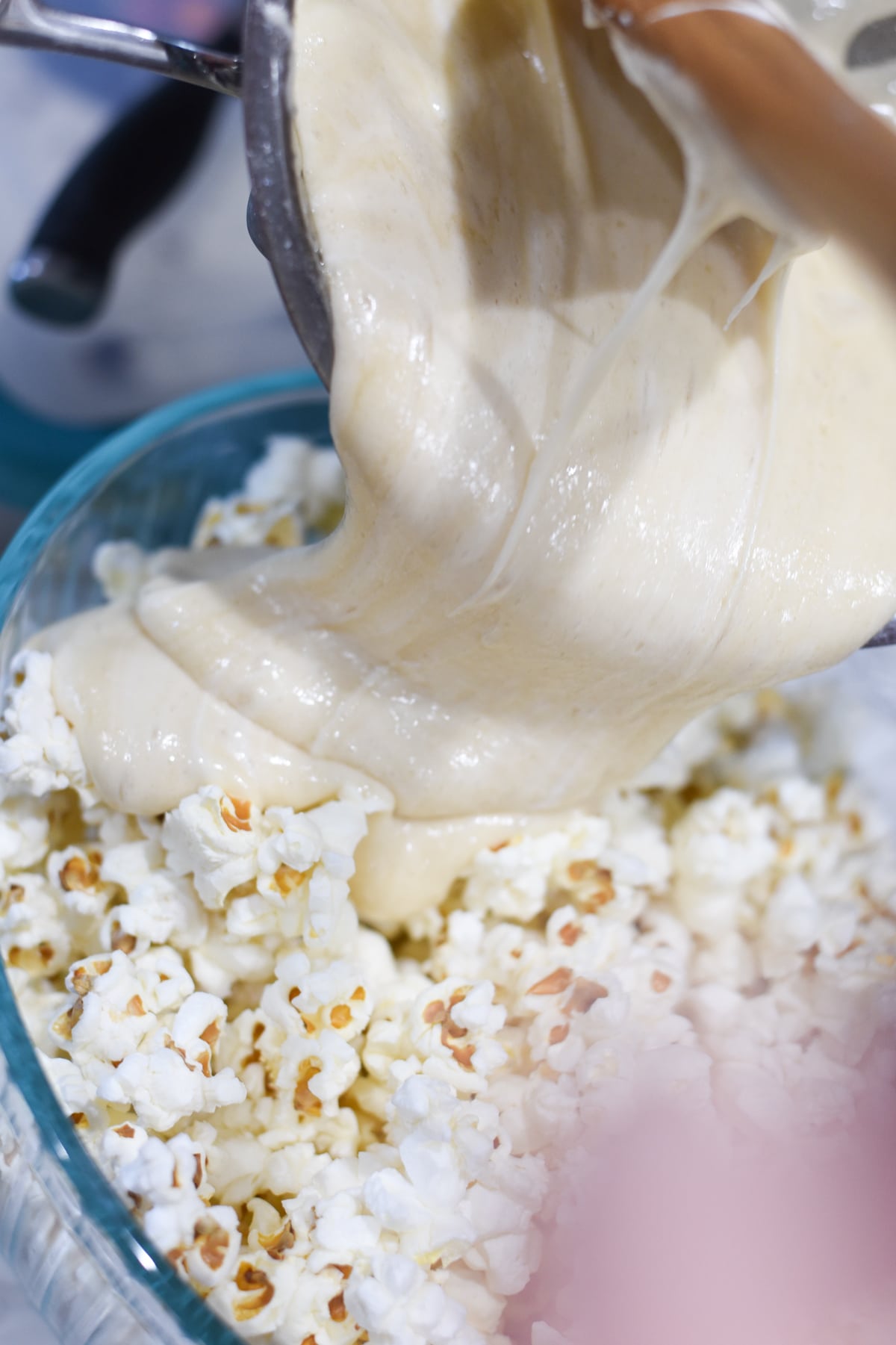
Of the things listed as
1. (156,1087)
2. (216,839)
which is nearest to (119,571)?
(216,839)

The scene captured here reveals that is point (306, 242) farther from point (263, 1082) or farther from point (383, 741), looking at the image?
point (263, 1082)

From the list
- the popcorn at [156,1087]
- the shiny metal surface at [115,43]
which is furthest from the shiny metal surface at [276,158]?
the popcorn at [156,1087]

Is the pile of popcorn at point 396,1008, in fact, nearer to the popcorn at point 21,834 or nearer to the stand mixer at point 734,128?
the popcorn at point 21,834

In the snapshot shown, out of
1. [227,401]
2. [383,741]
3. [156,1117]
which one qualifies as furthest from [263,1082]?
[227,401]

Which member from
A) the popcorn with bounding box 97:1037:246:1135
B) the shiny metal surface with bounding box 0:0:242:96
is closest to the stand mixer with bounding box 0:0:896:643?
the shiny metal surface with bounding box 0:0:242:96

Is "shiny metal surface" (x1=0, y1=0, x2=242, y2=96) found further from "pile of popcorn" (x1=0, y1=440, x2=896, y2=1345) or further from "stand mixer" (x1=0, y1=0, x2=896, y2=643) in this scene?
"pile of popcorn" (x1=0, y1=440, x2=896, y2=1345)
